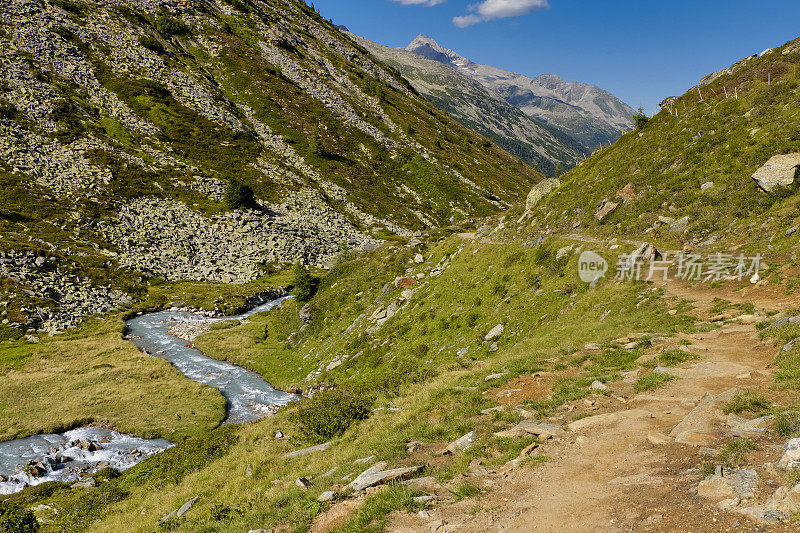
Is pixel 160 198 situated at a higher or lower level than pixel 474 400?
higher

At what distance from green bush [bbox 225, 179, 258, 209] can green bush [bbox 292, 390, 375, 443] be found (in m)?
91.1

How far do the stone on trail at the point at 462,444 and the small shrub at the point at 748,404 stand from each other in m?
7.67

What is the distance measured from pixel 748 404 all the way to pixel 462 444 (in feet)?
28.1

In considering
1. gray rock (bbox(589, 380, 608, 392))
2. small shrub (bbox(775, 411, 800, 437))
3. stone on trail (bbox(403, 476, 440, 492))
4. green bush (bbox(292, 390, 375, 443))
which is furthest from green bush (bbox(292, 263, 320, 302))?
small shrub (bbox(775, 411, 800, 437))

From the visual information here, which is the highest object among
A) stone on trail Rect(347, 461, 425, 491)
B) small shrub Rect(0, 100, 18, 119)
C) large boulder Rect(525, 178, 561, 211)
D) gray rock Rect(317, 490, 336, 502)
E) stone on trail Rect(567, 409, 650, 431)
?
small shrub Rect(0, 100, 18, 119)

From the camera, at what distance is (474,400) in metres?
17.5

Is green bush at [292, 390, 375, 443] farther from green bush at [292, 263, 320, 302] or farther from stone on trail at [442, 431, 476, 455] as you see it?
green bush at [292, 263, 320, 302]

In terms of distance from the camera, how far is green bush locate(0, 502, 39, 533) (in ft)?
69.6

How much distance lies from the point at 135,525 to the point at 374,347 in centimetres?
2426

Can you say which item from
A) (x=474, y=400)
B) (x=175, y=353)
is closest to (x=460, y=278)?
(x=474, y=400)

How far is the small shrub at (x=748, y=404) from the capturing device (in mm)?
11078

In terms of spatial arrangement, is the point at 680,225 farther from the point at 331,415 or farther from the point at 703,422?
the point at 331,415

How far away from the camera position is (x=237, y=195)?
10269 cm

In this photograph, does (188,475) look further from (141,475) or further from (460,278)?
(460,278)
